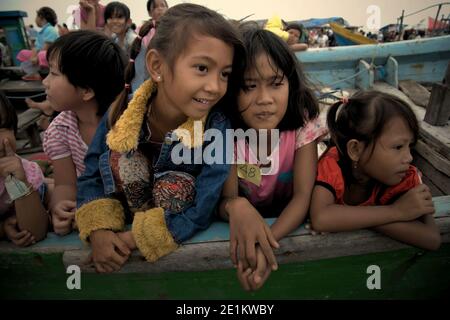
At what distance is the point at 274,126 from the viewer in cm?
126

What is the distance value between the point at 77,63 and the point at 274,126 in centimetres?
88

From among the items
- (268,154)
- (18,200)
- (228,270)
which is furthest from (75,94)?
(228,270)

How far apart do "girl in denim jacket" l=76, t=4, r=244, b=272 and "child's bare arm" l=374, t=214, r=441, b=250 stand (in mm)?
621

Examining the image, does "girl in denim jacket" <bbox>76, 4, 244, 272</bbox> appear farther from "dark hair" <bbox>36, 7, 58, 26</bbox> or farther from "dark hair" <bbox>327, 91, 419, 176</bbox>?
"dark hair" <bbox>36, 7, 58, 26</bbox>

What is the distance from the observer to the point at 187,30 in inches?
40.3

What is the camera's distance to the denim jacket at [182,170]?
43.2 inches

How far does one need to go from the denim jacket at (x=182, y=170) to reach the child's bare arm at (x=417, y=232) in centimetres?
61

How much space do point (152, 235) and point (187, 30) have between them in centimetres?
68

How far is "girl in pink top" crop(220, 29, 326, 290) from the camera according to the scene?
1046 mm

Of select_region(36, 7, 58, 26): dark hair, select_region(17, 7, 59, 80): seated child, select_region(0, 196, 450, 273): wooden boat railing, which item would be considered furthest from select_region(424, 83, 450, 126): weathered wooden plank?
select_region(36, 7, 58, 26): dark hair

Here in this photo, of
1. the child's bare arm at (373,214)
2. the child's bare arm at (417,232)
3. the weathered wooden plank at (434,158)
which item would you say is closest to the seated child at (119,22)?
the weathered wooden plank at (434,158)

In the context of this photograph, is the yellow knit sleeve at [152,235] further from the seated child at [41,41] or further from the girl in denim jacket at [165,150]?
the seated child at [41,41]
